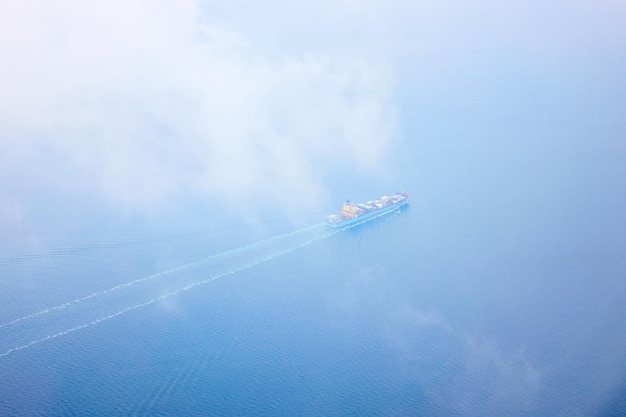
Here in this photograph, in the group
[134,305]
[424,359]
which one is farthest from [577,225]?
[134,305]

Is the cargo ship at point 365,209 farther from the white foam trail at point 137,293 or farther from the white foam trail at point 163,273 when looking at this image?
the white foam trail at point 137,293

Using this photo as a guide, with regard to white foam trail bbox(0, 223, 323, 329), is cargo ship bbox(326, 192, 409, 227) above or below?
above

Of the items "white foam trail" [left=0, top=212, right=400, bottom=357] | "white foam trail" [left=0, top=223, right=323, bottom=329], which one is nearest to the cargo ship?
"white foam trail" [left=0, top=223, right=323, bottom=329]

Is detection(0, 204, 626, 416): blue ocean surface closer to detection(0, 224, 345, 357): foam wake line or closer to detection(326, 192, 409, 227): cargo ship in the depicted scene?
detection(0, 224, 345, 357): foam wake line

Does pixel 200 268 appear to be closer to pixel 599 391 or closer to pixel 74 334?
pixel 74 334

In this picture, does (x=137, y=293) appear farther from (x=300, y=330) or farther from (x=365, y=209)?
(x=365, y=209)

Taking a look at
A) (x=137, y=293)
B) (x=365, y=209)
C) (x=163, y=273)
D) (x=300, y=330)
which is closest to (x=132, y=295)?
(x=137, y=293)
